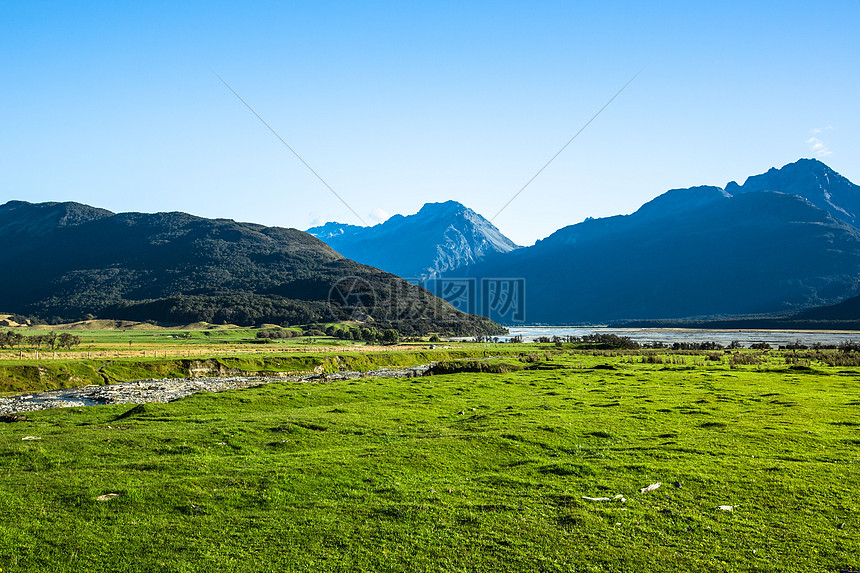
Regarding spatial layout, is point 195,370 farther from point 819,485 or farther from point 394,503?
point 819,485

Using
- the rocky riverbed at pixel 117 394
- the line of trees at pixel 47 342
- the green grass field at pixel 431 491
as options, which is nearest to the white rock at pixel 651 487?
the green grass field at pixel 431 491

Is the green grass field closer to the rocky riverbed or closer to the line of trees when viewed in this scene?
the rocky riverbed

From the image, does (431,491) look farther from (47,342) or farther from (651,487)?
(47,342)

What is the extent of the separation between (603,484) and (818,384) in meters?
40.3

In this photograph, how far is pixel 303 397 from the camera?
131 feet

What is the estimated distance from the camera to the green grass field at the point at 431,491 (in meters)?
11.7

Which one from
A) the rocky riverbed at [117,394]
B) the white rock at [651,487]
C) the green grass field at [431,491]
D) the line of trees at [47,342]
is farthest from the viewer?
the line of trees at [47,342]

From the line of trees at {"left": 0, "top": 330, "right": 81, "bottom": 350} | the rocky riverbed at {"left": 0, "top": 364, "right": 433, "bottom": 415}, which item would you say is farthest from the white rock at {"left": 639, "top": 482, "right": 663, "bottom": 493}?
the line of trees at {"left": 0, "top": 330, "right": 81, "bottom": 350}

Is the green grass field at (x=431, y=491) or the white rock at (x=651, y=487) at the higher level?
the white rock at (x=651, y=487)

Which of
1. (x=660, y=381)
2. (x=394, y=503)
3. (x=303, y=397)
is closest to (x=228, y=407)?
(x=303, y=397)

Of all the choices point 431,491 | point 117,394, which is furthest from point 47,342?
point 431,491

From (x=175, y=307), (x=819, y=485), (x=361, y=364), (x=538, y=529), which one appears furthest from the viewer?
(x=175, y=307)

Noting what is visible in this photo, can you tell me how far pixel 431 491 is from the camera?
1595 centimetres

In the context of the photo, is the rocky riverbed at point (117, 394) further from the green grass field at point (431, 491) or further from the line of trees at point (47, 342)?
the line of trees at point (47, 342)
